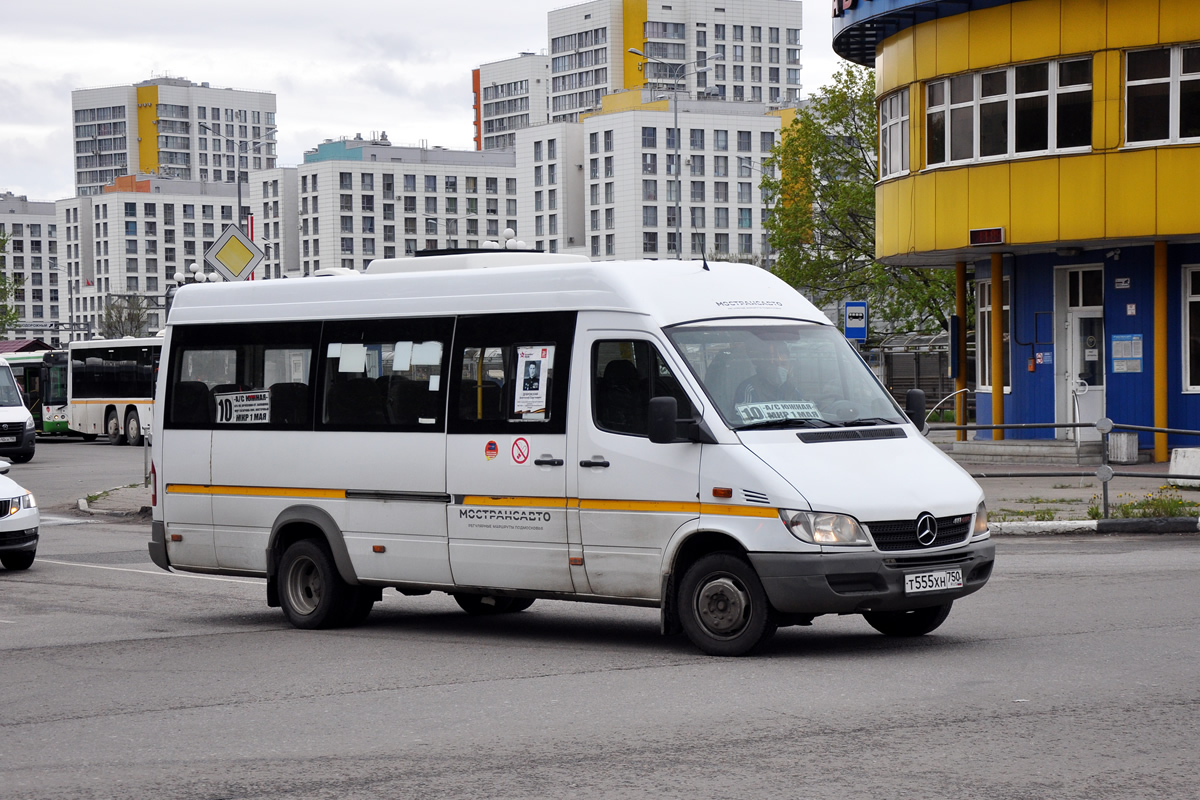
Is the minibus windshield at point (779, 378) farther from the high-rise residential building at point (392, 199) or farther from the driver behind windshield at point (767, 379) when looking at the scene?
the high-rise residential building at point (392, 199)

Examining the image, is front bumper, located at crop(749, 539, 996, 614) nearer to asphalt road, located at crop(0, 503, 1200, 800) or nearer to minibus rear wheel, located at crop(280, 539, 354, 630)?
asphalt road, located at crop(0, 503, 1200, 800)

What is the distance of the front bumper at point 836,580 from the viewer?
9.50m

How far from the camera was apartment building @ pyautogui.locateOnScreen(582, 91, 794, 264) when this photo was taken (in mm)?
148750

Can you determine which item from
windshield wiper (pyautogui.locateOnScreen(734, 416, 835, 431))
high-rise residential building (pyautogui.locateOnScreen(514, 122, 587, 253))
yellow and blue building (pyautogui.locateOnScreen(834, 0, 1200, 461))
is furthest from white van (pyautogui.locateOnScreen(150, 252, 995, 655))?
high-rise residential building (pyautogui.locateOnScreen(514, 122, 587, 253))

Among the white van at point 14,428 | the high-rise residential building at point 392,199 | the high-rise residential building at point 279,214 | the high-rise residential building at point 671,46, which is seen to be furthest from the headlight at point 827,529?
the high-rise residential building at point 279,214

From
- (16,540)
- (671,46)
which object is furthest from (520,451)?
(671,46)

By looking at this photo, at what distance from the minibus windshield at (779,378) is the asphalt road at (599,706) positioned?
4.71 feet

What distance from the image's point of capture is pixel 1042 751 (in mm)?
7168

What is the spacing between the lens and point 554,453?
10.7m

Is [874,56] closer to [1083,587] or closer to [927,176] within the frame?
[927,176]

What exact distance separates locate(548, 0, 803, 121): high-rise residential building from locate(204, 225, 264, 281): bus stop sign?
518 ft

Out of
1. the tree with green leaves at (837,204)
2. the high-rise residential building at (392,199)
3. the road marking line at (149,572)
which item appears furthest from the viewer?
the high-rise residential building at (392,199)

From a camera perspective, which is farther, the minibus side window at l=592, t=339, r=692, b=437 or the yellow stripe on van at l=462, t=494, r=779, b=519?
the minibus side window at l=592, t=339, r=692, b=437

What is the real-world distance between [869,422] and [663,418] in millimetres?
1403
